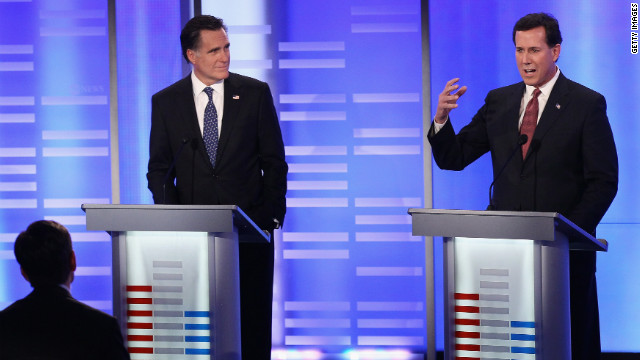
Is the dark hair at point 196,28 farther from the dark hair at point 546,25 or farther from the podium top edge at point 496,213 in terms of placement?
the podium top edge at point 496,213

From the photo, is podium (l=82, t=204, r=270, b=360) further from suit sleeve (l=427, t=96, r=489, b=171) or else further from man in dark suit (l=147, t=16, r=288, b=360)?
suit sleeve (l=427, t=96, r=489, b=171)

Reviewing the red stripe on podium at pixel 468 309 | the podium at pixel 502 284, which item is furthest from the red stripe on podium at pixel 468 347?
the red stripe on podium at pixel 468 309

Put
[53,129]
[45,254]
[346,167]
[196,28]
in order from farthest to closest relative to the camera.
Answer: [53,129] → [346,167] → [196,28] → [45,254]

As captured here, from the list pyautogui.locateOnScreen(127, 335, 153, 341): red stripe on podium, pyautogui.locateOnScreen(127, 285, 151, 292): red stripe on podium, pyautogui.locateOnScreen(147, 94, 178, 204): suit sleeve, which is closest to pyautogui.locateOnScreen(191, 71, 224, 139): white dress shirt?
pyautogui.locateOnScreen(147, 94, 178, 204): suit sleeve

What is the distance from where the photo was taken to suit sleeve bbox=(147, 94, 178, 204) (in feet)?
13.6

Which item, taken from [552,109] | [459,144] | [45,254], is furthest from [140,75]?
[45,254]

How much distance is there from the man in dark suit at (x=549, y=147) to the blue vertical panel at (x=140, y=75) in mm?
2384

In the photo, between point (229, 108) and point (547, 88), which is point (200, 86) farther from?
point (547, 88)

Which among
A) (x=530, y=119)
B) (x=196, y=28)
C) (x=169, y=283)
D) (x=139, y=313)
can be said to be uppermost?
(x=196, y=28)

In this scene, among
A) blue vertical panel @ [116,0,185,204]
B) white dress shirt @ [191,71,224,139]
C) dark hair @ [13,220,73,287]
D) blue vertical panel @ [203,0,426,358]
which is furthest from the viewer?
blue vertical panel @ [116,0,185,204]

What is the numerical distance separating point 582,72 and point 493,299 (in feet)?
9.37

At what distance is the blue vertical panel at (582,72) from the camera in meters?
5.74

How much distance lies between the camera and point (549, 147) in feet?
13.1

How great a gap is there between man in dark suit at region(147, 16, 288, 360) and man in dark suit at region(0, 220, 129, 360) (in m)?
1.56
